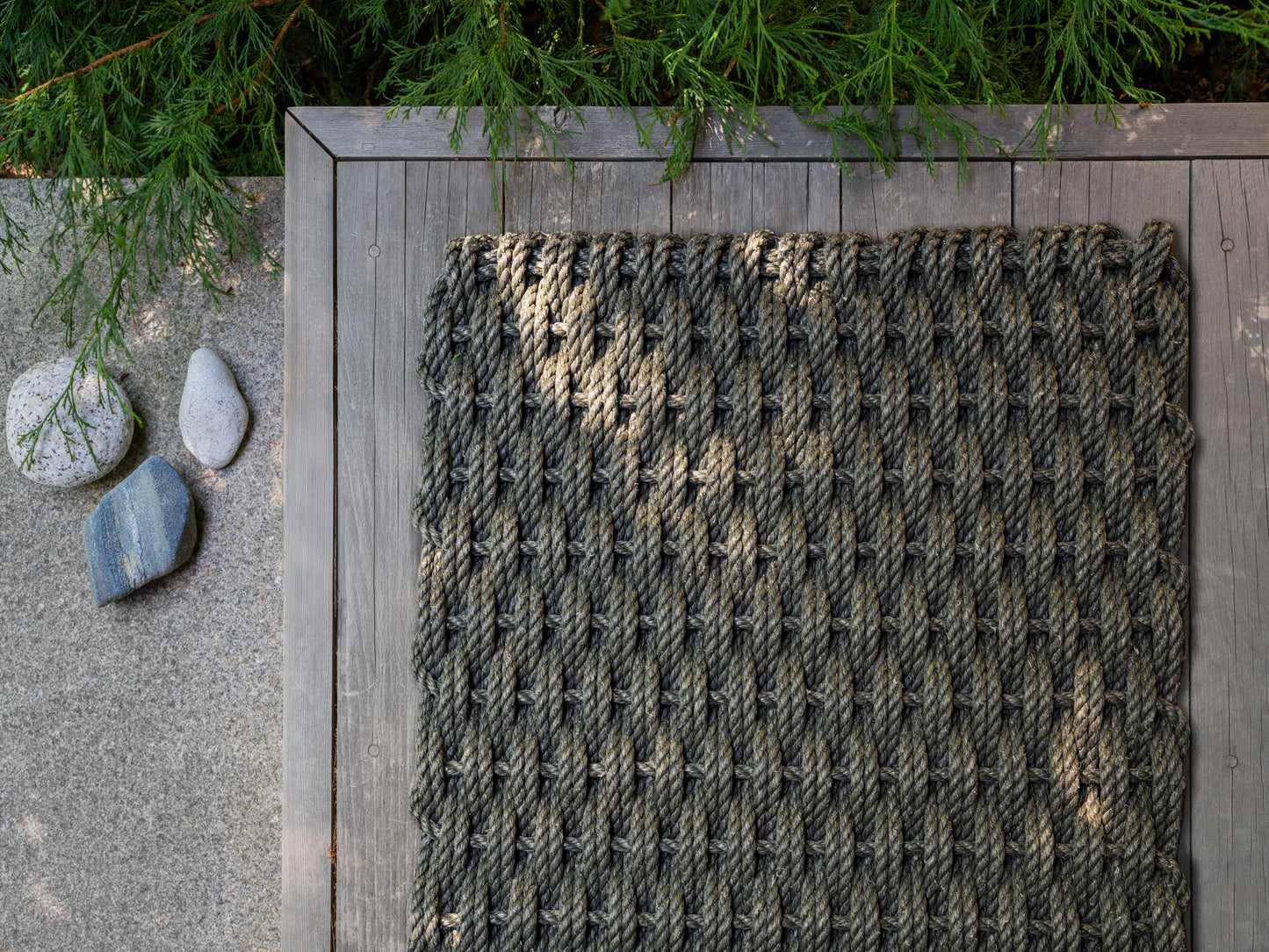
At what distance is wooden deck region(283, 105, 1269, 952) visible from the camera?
3.68ft

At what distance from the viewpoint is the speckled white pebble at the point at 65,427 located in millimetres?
1343

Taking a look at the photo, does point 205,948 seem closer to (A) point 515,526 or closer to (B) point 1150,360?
(A) point 515,526

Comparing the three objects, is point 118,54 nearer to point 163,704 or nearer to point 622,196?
point 622,196

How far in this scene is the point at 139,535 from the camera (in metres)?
1.34

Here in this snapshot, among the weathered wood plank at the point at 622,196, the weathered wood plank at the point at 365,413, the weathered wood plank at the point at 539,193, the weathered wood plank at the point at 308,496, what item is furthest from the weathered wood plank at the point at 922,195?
the weathered wood plank at the point at 308,496

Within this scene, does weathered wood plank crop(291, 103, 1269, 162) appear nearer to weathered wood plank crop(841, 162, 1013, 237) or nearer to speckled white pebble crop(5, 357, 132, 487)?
weathered wood plank crop(841, 162, 1013, 237)

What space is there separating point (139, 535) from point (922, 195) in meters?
1.42

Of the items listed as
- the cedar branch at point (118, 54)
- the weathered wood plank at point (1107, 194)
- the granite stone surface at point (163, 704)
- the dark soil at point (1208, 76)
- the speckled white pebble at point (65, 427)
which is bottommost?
the granite stone surface at point (163, 704)

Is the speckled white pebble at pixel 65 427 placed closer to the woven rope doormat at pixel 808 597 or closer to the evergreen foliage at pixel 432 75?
the evergreen foliage at pixel 432 75

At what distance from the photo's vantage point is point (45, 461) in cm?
134

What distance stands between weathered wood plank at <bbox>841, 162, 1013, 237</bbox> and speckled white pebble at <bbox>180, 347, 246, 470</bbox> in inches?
43.1

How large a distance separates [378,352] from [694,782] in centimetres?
A: 80

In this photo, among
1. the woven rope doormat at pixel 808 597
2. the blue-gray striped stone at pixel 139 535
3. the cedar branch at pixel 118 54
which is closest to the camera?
the woven rope doormat at pixel 808 597

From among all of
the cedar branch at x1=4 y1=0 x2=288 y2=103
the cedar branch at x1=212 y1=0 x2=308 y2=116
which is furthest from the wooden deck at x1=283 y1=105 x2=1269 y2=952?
the cedar branch at x1=4 y1=0 x2=288 y2=103
